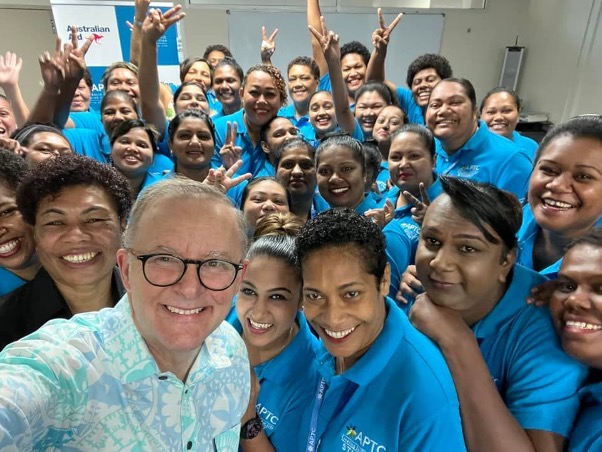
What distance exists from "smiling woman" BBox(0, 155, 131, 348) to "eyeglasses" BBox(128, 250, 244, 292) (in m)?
0.61

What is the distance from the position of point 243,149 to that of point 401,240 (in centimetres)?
200

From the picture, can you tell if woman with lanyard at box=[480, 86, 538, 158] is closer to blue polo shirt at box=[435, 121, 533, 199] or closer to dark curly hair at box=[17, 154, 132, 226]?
blue polo shirt at box=[435, 121, 533, 199]

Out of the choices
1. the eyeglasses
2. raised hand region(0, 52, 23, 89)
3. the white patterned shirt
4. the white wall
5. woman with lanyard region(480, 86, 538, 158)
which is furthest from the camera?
the white wall

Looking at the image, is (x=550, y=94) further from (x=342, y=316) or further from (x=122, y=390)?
(x=122, y=390)

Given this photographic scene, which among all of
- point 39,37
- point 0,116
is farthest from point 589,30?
point 39,37

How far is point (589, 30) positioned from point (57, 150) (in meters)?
7.16

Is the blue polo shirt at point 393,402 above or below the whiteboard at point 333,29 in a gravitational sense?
below

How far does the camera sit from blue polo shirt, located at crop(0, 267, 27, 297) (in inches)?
62.9

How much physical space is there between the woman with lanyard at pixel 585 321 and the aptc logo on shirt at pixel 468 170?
1.73 m

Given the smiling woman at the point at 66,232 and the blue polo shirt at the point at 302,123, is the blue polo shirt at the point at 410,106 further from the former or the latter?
the smiling woman at the point at 66,232

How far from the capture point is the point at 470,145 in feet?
9.60

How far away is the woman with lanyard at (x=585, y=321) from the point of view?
3.62ft

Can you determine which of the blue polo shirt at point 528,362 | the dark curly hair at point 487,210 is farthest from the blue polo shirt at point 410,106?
the blue polo shirt at point 528,362

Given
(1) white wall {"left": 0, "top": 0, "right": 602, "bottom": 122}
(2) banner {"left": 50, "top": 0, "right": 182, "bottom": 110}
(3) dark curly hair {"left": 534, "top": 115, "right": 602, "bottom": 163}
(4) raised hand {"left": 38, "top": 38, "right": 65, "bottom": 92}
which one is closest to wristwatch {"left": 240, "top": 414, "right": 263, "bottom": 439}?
(3) dark curly hair {"left": 534, "top": 115, "right": 602, "bottom": 163}
